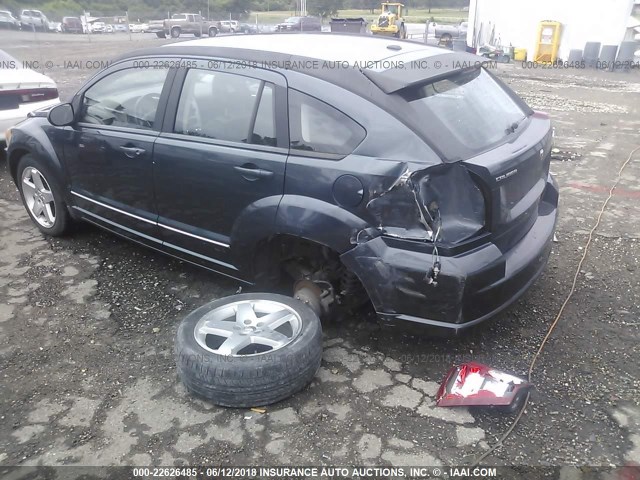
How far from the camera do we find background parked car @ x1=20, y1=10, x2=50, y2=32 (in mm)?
30425

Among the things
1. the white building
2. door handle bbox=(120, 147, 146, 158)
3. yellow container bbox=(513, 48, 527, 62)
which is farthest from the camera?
yellow container bbox=(513, 48, 527, 62)

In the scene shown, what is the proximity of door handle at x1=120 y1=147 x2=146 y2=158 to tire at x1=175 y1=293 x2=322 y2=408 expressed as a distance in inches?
54.3

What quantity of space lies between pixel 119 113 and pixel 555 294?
3309 millimetres

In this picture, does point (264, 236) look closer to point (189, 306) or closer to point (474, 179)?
point (189, 306)

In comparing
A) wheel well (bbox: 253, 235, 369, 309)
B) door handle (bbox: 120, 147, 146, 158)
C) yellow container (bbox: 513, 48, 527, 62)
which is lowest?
yellow container (bbox: 513, 48, 527, 62)

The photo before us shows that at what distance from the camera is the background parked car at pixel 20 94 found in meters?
6.22

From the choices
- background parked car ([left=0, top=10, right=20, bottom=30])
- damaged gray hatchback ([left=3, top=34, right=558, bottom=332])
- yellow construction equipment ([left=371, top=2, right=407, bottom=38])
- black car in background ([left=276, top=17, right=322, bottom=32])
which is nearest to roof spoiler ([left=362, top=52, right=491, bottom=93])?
damaged gray hatchback ([left=3, top=34, right=558, bottom=332])

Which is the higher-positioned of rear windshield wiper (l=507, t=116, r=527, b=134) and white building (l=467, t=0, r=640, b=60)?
rear windshield wiper (l=507, t=116, r=527, b=134)

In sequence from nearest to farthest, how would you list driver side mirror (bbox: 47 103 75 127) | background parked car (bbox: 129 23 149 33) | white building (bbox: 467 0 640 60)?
driver side mirror (bbox: 47 103 75 127) → white building (bbox: 467 0 640 60) → background parked car (bbox: 129 23 149 33)

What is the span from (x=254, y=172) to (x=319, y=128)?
1.48 feet

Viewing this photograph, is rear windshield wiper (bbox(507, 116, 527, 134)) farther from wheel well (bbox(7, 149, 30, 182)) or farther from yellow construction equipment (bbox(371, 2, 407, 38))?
yellow construction equipment (bbox(371, 2, 407, 38))

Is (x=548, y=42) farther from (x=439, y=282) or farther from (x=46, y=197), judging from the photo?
(x=439, y=282)

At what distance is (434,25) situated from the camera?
35.4 metres

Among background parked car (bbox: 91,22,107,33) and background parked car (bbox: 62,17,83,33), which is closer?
background parked car (bbox: 62,17,83,33)
